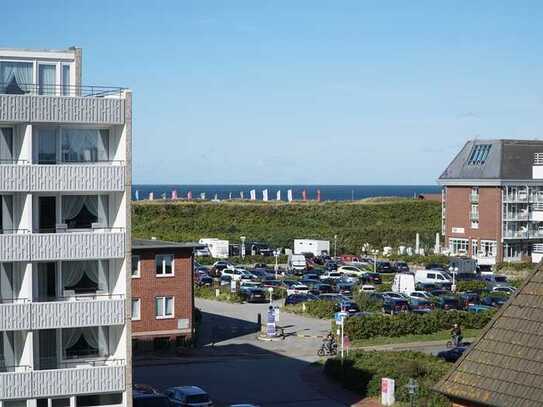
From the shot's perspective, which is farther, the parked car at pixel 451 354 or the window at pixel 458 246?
the window at pixel 458 246

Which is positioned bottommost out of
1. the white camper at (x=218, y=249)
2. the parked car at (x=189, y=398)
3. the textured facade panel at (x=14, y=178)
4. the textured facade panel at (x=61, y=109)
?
the parked car at (x=189, y=398)

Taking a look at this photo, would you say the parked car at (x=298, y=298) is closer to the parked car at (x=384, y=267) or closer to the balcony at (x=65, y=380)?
the parked car at (x=384, y=267)

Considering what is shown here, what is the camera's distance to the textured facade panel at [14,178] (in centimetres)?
2875

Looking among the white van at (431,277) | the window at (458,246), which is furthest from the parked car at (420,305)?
the window at (458,246)

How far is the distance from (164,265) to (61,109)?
792 inches

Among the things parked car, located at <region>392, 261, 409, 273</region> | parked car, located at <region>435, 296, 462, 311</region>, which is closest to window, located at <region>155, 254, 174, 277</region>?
parked car, located at <region>435, 296, 462, 311</region>

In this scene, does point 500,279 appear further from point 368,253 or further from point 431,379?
point 431,379

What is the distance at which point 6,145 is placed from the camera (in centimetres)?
2931

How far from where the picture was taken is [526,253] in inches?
3472

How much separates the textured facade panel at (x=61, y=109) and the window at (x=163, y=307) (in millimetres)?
19818

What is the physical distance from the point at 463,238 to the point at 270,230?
34.1m

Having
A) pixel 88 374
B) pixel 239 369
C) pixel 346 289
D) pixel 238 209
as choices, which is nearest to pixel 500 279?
pixel 346 289

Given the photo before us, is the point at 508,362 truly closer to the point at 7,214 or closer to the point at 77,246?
the point at 77,246

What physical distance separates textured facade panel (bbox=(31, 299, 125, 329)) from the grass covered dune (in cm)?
7706
